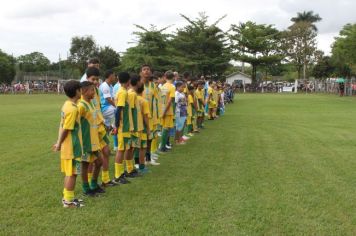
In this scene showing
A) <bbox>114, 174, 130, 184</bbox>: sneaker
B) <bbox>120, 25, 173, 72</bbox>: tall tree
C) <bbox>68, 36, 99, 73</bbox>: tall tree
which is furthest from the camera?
<bbox>68, 36, 99, 73</bbox>: tall tree

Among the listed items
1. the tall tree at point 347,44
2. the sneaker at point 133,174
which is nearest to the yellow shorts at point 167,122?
the sneaker at point 133,174

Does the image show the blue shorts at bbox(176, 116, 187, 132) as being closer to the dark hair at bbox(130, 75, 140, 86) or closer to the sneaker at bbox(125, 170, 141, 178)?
the sneaker at bbox(125, 170, 141, 178)

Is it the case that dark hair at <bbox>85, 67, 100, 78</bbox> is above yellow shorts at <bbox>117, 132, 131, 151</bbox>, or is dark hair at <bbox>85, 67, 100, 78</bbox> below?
above

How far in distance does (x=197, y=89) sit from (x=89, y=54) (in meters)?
49.6

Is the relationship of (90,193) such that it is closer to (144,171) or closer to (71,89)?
(71,89)

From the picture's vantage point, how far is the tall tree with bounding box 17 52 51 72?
3184 inches

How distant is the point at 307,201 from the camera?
5766 mm

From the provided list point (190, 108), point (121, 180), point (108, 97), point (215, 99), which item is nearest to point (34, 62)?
point (215, 99)

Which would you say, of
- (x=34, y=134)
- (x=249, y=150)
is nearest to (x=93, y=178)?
(x=249, y=150)

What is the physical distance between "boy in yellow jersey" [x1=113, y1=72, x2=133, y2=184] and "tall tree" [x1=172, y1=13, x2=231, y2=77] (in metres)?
40.9

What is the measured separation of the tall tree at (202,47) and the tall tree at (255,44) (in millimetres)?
2419

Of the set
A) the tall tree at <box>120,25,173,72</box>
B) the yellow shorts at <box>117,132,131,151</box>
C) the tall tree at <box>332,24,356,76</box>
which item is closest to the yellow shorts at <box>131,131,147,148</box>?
the yellow shorts at <box>117,132,131,151</box>

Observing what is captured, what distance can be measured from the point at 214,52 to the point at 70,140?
4508cm

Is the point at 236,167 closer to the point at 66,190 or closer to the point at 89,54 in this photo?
the point at 66,190
